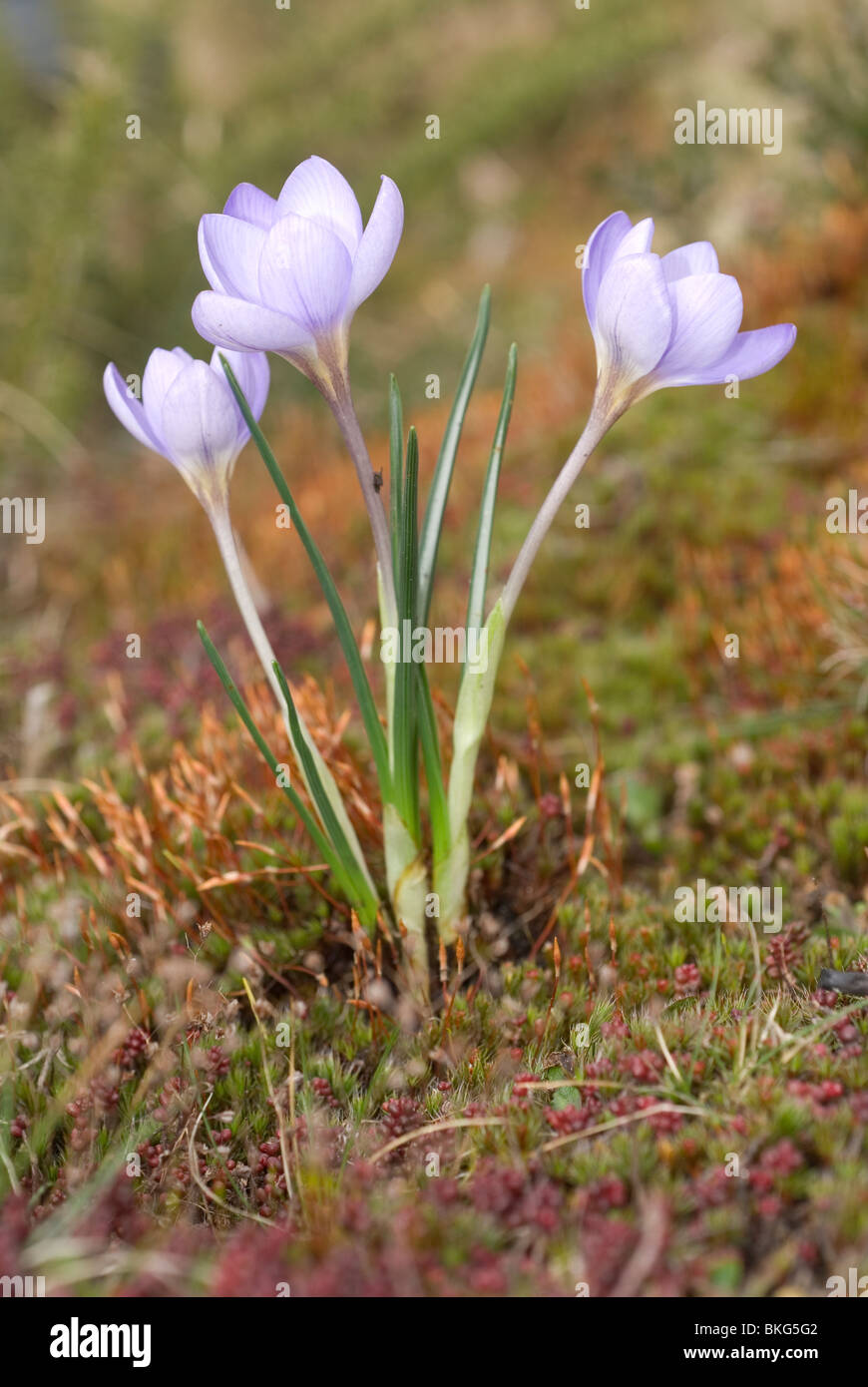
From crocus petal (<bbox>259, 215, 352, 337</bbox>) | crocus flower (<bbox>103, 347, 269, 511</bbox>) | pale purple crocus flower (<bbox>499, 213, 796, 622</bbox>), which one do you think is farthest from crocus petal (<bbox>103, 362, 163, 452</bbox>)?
pale purple crocus flower (<bbox>499, 213, 796, 622</bbox>)

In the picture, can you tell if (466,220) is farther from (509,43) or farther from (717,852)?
(717,852)

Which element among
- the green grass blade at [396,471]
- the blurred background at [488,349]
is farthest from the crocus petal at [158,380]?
the blurred background at [488,349]

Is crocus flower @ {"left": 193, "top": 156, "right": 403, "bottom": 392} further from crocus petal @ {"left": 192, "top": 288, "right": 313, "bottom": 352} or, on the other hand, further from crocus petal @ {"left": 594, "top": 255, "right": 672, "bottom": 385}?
crocus petal @ {"left": 594, "top": 255, "right": 672, "bottom": 385}

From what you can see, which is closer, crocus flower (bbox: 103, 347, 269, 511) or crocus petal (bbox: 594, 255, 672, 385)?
crocus petal (bbox: 594, 255, 672, 385)

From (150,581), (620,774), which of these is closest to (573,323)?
(150,581)

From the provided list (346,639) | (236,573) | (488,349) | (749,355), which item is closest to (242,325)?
(236,573)

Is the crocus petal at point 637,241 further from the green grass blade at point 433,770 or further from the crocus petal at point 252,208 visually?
the green grass blade at point 433,770
